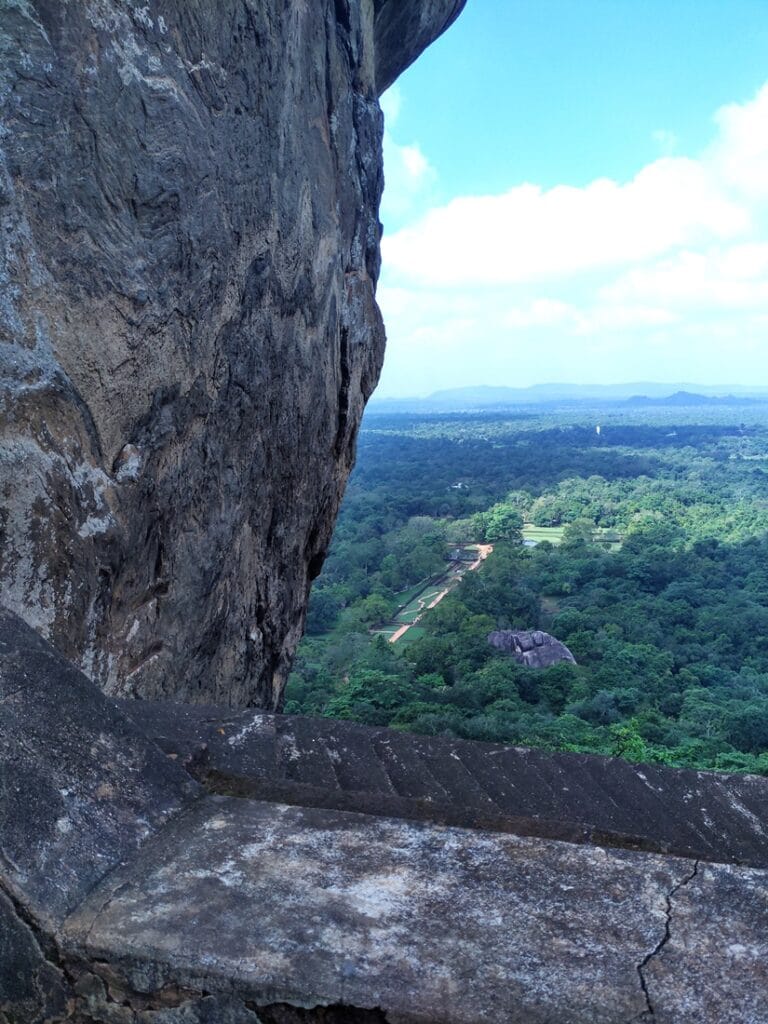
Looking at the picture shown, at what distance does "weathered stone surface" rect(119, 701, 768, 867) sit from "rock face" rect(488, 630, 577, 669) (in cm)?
1538

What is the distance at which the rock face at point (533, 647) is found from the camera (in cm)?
1839

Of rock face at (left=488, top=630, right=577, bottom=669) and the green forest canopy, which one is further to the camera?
rock face at (left=488, top=630, right=577, bottom=669)

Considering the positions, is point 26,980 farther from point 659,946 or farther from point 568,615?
point 568,615

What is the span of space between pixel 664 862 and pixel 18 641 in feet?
5.56

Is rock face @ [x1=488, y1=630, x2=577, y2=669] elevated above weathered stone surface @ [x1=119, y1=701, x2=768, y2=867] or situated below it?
below

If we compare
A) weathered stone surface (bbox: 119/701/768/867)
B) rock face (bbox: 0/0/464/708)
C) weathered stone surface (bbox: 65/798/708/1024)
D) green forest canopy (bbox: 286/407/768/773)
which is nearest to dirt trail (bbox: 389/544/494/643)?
green forest canopy (bbox: 286/407/768/773)

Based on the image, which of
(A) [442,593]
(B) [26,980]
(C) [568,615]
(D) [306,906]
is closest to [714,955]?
(D) [306,906]

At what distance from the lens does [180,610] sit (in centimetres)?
484

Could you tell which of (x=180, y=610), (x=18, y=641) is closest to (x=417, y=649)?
(x=180, y=610)

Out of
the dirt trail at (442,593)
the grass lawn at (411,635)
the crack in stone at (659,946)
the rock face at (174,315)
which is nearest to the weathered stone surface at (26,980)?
the crack in stone at (659,946)

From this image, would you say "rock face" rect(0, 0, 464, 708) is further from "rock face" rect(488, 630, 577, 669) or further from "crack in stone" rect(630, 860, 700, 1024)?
"rock face" rect(488, 630, 577, 669)

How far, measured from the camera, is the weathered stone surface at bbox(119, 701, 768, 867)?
2.36 metres

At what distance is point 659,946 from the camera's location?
155 centimetres

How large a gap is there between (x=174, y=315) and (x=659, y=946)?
3.62 metres
